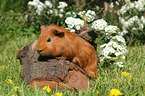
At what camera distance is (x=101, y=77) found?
2.72m

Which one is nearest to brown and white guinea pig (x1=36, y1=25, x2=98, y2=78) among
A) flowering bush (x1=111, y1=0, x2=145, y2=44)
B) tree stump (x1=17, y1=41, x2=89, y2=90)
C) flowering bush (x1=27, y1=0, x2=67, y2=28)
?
tree stump (x1=17, y1=41, x2=89, y2=90)

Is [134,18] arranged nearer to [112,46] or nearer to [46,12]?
[112,46]

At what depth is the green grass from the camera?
2.13m

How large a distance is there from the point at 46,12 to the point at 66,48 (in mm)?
2923

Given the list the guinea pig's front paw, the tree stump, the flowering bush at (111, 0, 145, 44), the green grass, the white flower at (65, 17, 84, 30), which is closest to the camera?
the green grass

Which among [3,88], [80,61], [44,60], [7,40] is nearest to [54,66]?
[44,60]

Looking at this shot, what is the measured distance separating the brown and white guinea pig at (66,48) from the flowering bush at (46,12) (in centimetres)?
242

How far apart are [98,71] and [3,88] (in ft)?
5.11

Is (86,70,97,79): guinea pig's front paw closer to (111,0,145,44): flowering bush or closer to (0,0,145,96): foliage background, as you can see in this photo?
(0,0,145,96): foliage background

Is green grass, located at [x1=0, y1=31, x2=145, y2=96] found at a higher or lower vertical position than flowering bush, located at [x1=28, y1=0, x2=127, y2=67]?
lower

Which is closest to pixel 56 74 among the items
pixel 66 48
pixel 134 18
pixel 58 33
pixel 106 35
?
pixel 66 48

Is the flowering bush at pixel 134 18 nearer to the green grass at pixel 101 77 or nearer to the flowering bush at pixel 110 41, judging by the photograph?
the green grass at pixel 101 77

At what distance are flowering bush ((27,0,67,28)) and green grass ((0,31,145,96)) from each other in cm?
89

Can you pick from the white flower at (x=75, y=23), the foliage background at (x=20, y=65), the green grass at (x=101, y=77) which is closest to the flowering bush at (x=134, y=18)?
the foliage background at (x=20, y=65)
